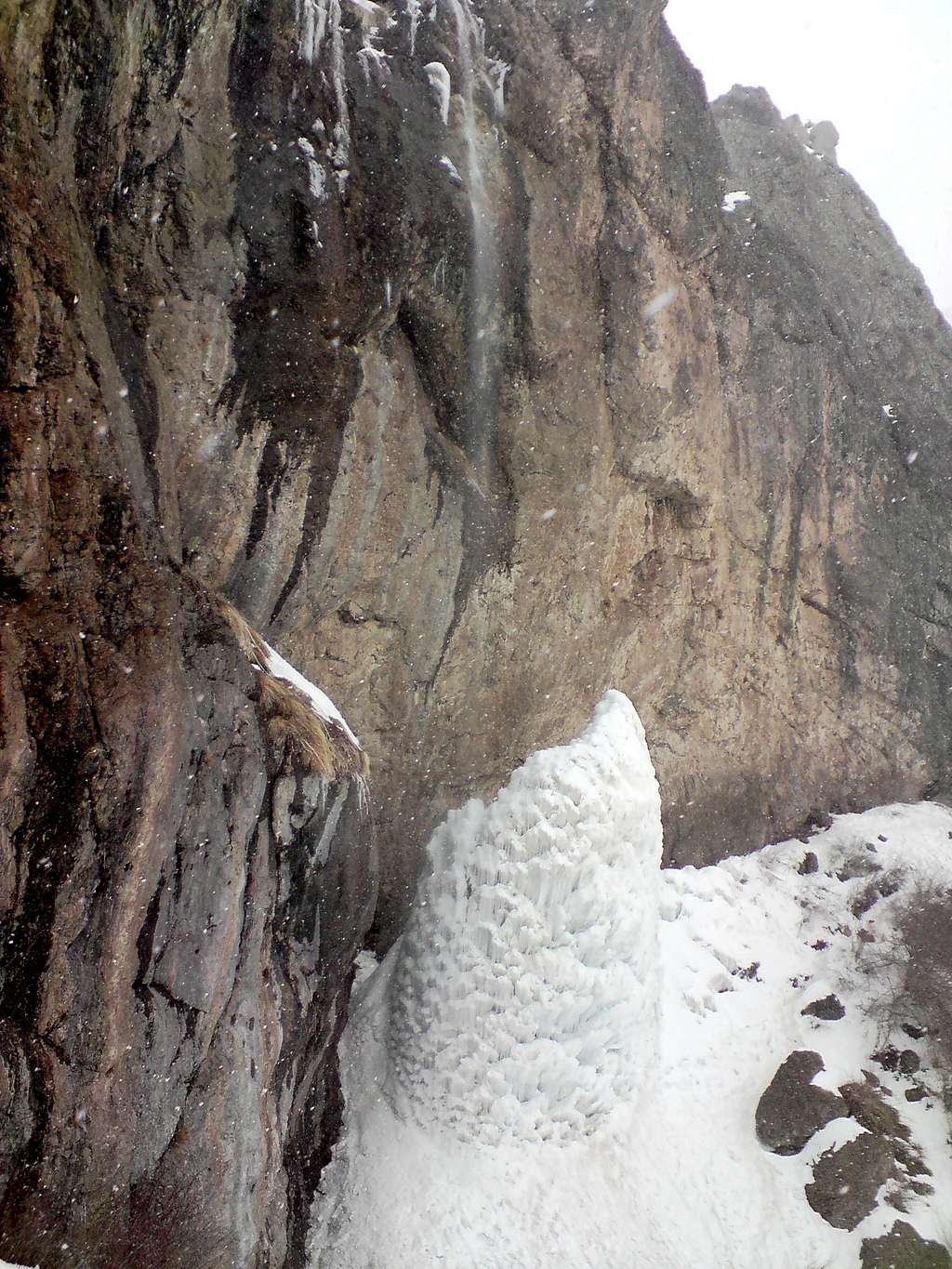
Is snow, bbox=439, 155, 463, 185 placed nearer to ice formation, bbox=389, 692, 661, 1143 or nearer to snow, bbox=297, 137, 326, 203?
snow, bbox=297, 137, 326, 203

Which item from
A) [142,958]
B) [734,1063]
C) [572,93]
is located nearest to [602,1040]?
[734,1063]

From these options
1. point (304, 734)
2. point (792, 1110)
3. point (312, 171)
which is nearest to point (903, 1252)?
point (792, 1110)

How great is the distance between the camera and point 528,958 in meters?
6.50

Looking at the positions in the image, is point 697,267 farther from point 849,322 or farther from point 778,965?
point 778,965

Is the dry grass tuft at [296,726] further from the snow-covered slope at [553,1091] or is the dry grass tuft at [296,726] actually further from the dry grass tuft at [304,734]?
the snow-covered slope at [553,1091]

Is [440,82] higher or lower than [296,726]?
higher

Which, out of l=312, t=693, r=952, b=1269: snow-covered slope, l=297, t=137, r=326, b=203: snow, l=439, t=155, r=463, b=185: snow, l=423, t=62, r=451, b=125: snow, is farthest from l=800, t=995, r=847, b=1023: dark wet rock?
l=423, t=62, r=451, b=125: snow

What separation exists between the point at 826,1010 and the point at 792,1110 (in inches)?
59.4

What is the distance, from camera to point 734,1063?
26.6ft

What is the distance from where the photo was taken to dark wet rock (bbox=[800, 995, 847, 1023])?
8789 millimetres

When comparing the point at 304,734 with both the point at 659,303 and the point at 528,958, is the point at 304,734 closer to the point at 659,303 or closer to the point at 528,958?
the point at 528,958

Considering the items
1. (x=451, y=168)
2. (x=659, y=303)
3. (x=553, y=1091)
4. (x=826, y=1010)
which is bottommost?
(x=553, y=1091)

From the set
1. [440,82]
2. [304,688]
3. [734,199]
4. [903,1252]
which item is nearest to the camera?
[304,688]

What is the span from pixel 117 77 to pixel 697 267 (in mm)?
6463
